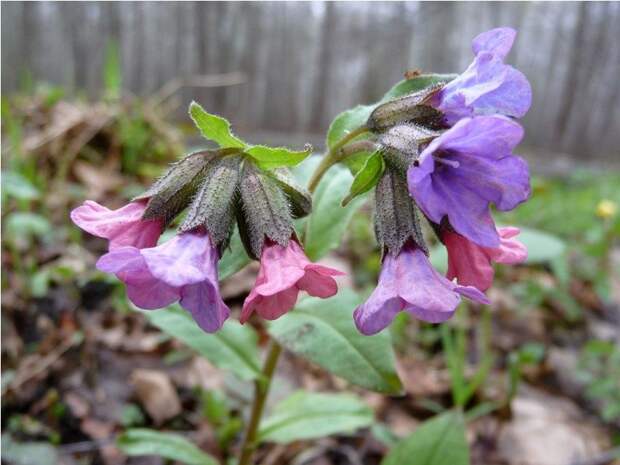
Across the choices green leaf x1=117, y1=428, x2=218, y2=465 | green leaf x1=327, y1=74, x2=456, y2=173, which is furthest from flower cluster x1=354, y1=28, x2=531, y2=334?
green leaf x1=117, y1=428, x2=218, y2=465

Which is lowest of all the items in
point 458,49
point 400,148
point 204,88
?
point 204,88

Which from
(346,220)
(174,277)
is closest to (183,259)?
(174,277)

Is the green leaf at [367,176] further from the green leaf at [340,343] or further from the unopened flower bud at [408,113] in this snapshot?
the green leaf at [340,343]

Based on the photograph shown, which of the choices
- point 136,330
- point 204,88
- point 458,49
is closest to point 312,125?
point 204,88

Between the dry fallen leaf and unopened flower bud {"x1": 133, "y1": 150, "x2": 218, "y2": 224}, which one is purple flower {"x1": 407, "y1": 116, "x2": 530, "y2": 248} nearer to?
unopened flower bud {"x1": 133, "y1": 150, "x2": 218, "y2": 224}

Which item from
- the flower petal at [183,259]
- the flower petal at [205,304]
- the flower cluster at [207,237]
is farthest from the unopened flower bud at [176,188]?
the flower petal at [205,304]

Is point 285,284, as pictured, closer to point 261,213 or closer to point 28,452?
point 261,213

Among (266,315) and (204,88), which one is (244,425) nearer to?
(266,315)

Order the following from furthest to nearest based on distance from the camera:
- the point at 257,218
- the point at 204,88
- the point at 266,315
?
1. the point at 204,88
2. the point at 257,218
3. the point at 266,315
